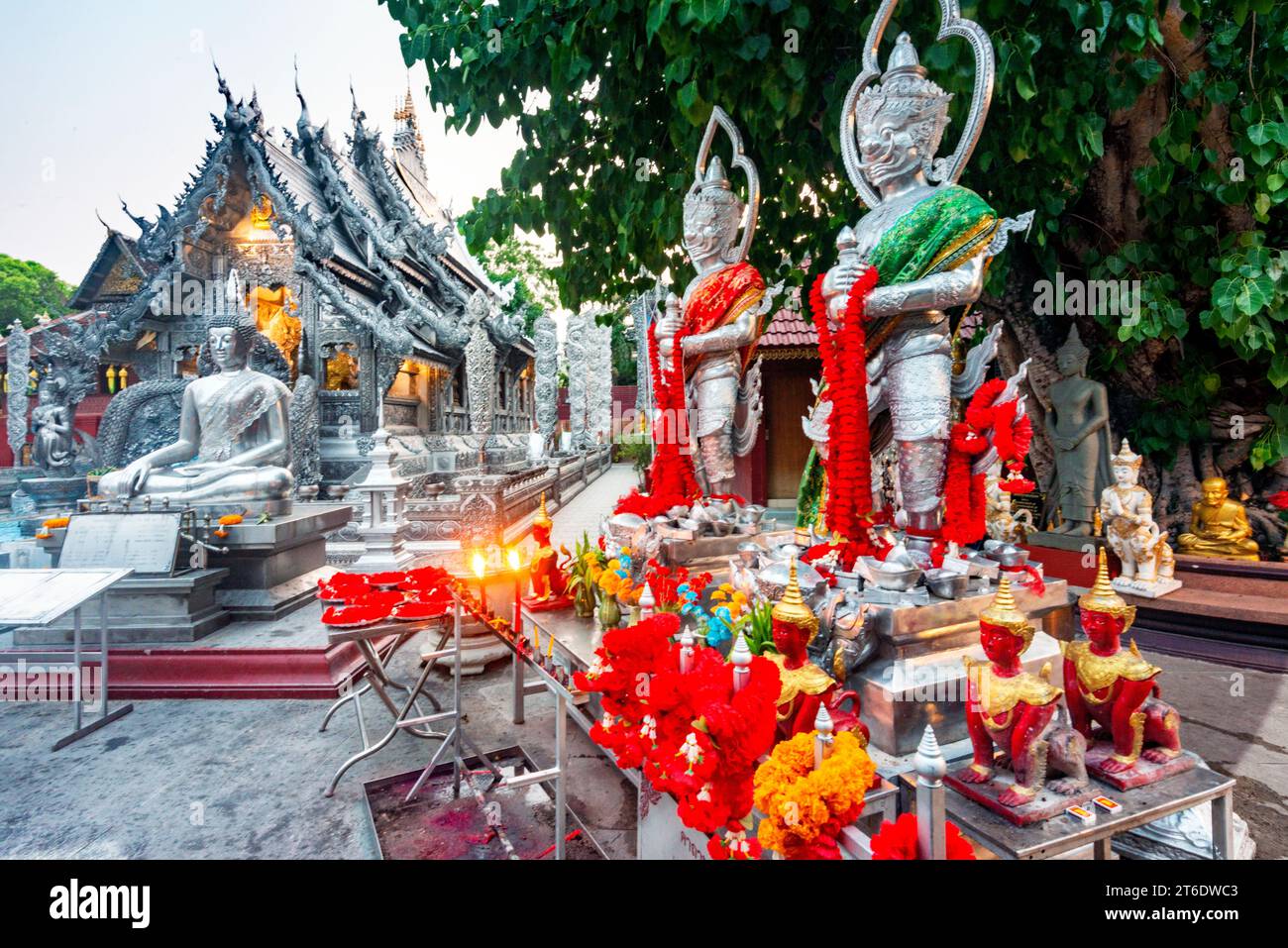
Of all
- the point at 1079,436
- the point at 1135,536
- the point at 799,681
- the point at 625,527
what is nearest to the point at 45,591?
the point at 625,527

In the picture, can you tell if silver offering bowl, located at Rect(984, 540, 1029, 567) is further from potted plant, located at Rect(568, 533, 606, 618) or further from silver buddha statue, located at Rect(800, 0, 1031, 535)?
potted plant, located at Rect(568, 533, 606, 618)

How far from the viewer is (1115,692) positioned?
192cm

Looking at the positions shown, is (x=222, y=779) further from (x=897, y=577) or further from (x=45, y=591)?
(x=897, y=577)

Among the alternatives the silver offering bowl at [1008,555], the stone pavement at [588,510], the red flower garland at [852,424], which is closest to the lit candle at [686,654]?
the red flower garland at [852,424]

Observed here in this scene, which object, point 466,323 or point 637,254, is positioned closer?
point 637,254

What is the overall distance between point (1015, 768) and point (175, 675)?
535cm

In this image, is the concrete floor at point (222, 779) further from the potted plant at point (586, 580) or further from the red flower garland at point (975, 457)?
the red flower garland at point (975, 457)

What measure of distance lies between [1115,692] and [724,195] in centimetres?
363

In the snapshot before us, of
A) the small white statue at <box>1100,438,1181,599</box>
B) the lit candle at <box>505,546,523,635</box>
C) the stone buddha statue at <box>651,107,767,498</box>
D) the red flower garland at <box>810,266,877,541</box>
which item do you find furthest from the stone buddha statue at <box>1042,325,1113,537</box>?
the lit candle at <box>505,546,523,635</box>

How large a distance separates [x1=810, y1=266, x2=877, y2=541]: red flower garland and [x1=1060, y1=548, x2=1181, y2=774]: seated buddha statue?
1.10 meters
